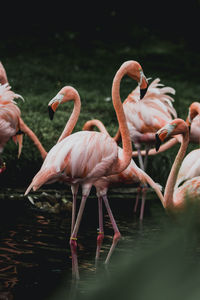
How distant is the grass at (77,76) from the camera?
7.48 meters

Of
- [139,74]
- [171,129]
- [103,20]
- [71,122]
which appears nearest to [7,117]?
[71,122]

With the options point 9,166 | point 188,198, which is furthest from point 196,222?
point 9,166

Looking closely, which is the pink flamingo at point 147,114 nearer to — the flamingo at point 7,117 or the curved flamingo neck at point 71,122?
the flamingo at point 7,117

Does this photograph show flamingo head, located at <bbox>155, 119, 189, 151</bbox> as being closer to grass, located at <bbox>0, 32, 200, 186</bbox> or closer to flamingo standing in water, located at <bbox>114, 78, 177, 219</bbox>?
flamingo standing in water, located at <bbox>114, 78, 177, 219</bbox>

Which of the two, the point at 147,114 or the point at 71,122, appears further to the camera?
the point at 147,114

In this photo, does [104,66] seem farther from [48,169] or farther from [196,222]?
[196,222]

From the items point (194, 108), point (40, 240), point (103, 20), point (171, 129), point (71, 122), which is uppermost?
point (171, 129)

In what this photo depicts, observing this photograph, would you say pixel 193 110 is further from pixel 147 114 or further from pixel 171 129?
pixel 171 129

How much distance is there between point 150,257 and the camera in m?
0.49

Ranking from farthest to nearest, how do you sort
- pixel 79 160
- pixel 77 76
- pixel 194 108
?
pixel 77 76
pixel 194 108
pixel 79 160

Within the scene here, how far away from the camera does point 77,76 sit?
12.3 meters

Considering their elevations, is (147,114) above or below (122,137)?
below

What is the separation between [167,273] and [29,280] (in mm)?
3209

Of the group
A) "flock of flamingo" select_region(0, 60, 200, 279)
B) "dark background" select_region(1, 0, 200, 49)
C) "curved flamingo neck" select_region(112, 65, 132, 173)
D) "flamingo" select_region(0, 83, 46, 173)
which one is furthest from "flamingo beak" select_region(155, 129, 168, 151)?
"dark background" select_region(1, 0, 200, 49)
